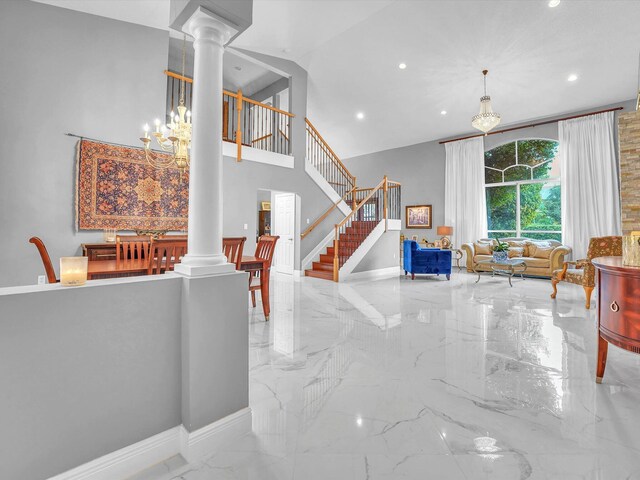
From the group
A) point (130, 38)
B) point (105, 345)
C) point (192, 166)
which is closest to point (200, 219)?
point (192, 166)

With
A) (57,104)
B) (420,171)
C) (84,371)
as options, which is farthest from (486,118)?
(57,104)

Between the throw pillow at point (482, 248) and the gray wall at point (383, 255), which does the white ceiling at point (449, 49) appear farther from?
the gray wall at point (383, 255)

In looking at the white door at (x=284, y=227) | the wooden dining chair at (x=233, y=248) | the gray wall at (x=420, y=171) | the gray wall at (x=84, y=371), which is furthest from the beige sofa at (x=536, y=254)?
the gray wall at (x=84, y=371)

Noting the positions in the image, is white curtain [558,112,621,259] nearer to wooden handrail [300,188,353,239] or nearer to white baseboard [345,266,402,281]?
white baseboard [345,266,402,281]

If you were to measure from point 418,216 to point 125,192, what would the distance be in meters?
7.85

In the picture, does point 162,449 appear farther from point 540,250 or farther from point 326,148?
point 540,250

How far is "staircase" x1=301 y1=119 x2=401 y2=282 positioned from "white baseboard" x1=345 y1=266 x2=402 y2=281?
15.6 inches

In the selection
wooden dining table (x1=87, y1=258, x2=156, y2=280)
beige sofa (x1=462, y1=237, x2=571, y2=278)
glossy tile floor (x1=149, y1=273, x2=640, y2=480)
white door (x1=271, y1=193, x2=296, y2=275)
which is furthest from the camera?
white door (x1=271, y1=193, x2=296, y2=275)

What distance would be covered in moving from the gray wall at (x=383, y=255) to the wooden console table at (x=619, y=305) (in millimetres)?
5216

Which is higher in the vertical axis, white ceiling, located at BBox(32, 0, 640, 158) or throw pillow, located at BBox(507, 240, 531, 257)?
white ceiling, located at BBox(32, 0, 640, 158)

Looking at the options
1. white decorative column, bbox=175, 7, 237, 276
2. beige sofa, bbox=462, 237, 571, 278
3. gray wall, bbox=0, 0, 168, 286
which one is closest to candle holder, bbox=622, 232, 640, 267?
white decorative column, bbox=175, 7, 237, 276

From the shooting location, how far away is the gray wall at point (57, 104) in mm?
4008

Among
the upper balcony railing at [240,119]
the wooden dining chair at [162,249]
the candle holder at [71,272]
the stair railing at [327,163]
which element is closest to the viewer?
the candle holder at [71,272]

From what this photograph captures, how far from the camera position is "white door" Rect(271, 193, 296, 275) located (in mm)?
7590
